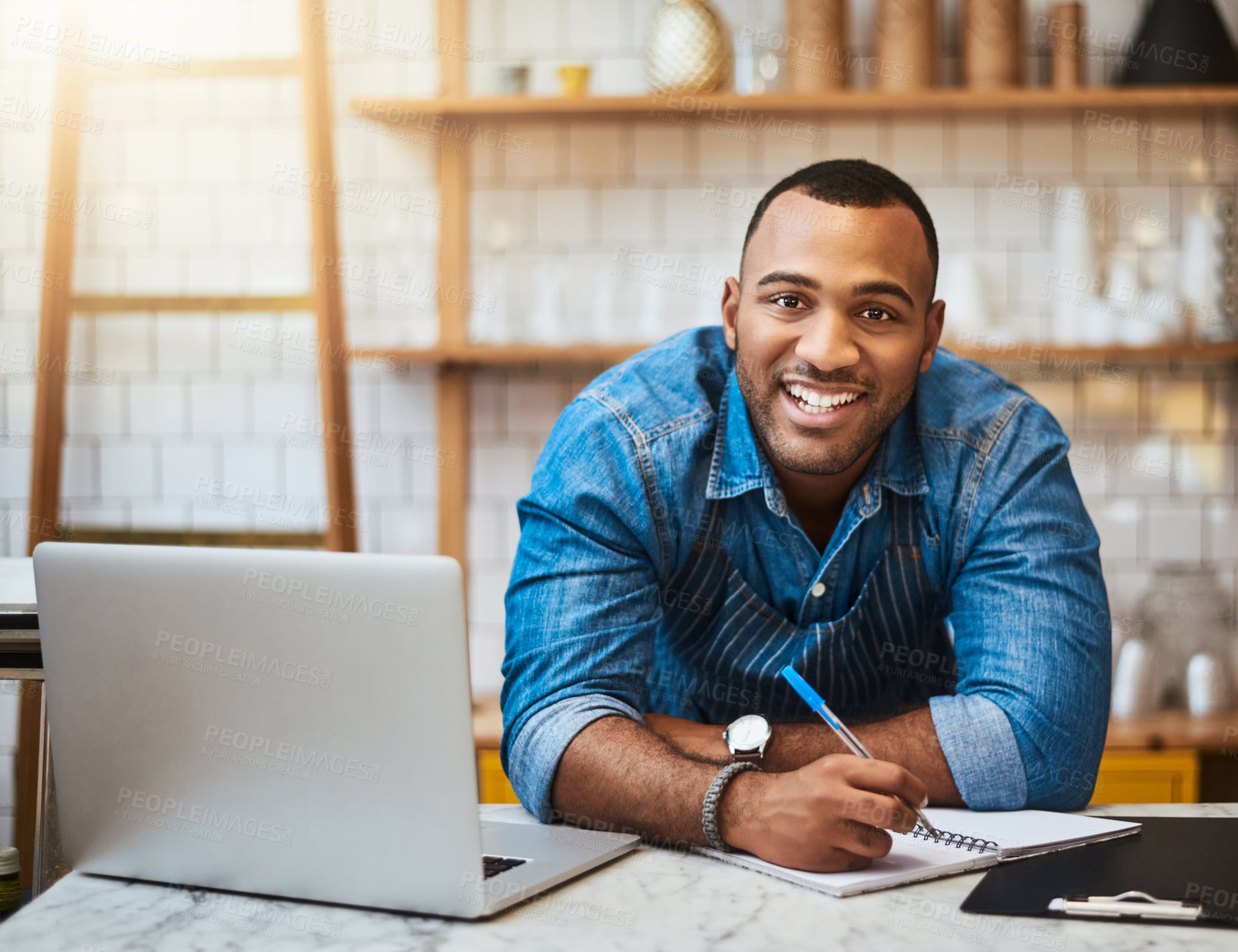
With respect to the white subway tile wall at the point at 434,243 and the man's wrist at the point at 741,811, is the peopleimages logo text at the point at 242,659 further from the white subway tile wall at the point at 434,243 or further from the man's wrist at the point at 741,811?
the white subway tile wall at the point at 434,243

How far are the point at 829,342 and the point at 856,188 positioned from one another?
197 mm

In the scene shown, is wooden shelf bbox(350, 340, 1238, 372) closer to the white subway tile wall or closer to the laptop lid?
the white subway tile wall

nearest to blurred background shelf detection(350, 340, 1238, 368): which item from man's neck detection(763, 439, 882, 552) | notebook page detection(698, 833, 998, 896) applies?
man's neck detection(763, 439, 882, 552)

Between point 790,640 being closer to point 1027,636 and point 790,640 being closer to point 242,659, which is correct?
point 1027,636

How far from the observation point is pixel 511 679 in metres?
1.34

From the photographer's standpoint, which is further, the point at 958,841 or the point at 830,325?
the point at 830,325

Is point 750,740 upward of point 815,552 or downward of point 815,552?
downward

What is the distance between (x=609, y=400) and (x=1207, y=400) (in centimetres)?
216

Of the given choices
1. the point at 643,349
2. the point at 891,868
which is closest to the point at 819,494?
the point at 891,868

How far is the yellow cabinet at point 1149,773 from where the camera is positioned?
100 inches

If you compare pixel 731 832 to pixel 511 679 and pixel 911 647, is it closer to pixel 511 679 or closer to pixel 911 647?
pixel 511 679

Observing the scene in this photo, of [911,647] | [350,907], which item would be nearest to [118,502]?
[911,647]

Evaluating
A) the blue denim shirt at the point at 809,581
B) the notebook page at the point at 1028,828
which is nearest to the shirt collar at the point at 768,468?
the blue denim shirt at the point at 809,581

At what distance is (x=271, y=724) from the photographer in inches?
34.9
